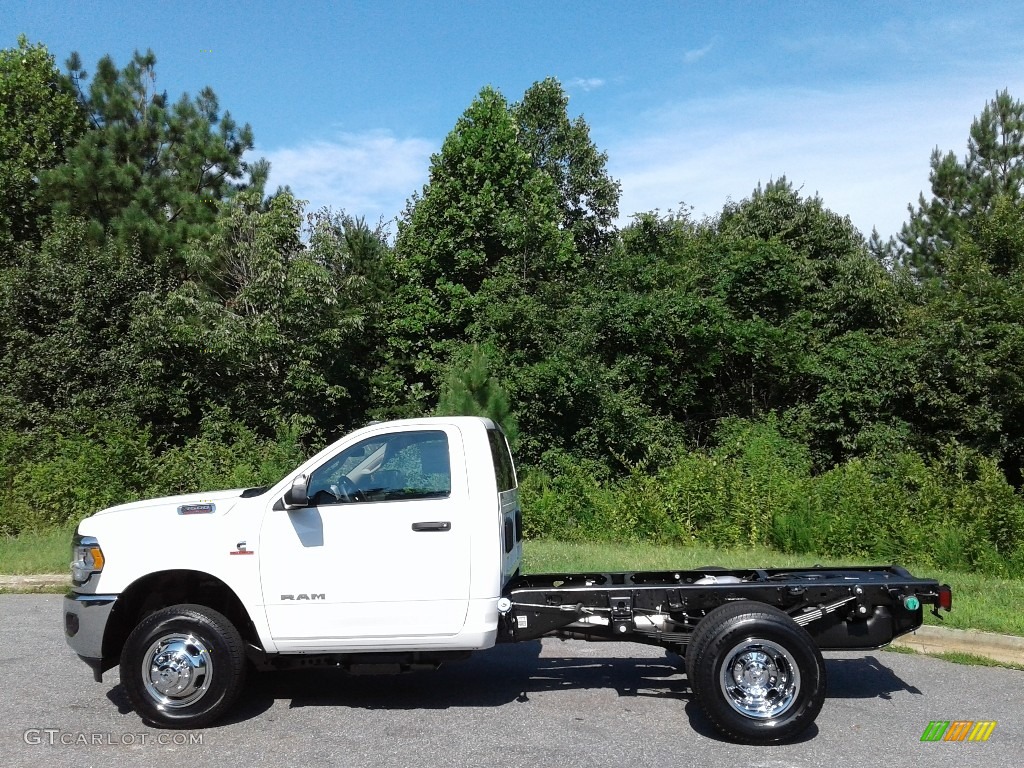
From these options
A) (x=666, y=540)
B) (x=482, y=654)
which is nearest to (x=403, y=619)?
(x=482, y=654)

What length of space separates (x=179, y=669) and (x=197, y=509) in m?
1.07

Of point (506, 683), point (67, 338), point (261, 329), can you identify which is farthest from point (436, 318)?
point (506, 683)

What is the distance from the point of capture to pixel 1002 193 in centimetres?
2975

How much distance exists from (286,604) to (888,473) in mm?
17154

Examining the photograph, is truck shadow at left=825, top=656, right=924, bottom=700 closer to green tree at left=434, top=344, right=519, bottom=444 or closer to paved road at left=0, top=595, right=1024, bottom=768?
paved road at left=0, top=595, right=1024, bottom=768

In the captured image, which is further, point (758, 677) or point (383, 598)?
point (383, 598)

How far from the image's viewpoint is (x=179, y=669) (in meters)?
6.00

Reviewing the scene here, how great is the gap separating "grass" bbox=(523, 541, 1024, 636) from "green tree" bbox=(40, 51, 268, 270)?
16197mm

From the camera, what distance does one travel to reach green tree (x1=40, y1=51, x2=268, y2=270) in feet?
79.8

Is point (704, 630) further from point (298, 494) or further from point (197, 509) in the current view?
point (197, 509)

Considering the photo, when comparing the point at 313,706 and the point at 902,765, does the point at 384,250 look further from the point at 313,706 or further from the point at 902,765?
the point at 902,765

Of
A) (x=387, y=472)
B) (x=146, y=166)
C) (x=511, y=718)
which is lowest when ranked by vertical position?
(x=511, y=718)

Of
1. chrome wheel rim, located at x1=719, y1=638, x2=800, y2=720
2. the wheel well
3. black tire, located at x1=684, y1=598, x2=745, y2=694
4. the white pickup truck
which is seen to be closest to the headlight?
the white pickup truck

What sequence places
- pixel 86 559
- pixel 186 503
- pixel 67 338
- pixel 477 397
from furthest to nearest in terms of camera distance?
pixel 67 338 → pixel 477 397 → pixel 186 503 → pixel 86 559
